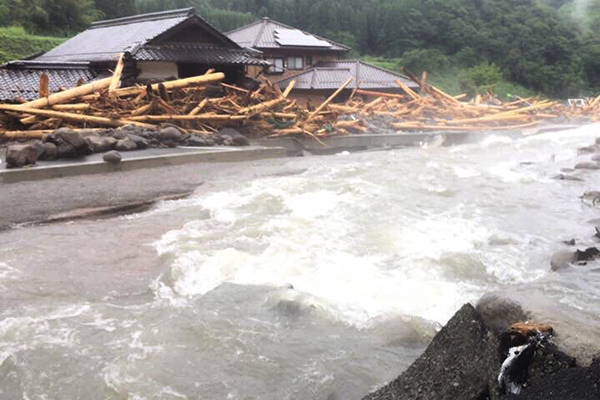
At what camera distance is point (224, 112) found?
1672 cm

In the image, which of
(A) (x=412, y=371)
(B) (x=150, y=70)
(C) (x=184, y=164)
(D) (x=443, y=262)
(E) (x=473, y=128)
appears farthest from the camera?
(E) (x=473, y=128)

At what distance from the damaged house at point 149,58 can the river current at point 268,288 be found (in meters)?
10.0

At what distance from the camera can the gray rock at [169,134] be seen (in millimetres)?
13695

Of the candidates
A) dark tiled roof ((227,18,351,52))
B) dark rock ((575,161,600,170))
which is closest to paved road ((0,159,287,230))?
dark rock ((575,161,600,170))

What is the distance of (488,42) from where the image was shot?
56.3m

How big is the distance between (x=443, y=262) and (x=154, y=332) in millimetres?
3410

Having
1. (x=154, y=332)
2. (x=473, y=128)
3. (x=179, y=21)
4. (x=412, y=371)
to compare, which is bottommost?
(x=473, y=128)

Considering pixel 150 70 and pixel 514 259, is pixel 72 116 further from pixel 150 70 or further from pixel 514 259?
pixel 514 259

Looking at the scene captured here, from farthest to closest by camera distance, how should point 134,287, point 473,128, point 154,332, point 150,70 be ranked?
point 473,128, point 150,70, point 134,287, point 154,332

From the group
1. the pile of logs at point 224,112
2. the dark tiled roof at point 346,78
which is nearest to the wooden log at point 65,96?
the pile of logs at point 224,112

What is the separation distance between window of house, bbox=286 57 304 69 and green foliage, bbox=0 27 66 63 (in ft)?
47.8

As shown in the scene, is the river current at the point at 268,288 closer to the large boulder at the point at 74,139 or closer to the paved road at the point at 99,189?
the paved road at the point at 99,189

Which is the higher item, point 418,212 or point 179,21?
point 179,21

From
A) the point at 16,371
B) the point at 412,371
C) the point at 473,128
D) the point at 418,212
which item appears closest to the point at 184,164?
the point at 418,212
